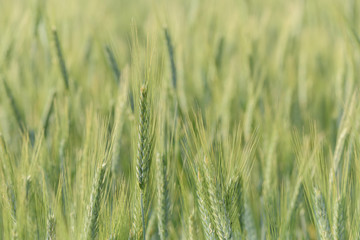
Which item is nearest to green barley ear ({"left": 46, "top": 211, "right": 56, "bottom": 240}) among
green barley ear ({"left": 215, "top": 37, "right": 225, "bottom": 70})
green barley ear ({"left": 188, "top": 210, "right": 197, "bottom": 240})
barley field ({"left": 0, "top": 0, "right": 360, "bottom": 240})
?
barley field ({"left": 0, "top": 0, "right": 360, "bottom": 240})

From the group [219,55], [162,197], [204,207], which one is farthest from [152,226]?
[219,55]

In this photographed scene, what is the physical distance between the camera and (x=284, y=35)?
1840 millimetres

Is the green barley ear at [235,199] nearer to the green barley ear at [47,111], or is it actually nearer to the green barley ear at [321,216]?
the green barley ear at [321,216]

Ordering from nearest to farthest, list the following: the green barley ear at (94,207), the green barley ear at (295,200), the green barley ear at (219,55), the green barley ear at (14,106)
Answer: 1. the green barley ear at (94,207)
2. the green barley ear at (295,200)
3. the green barley ear at (14,106)
4. the green barley ear at (219,55)

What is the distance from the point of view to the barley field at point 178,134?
91 centimetres

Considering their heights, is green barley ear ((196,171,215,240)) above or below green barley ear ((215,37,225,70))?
below

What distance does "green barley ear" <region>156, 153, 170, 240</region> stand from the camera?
95cm

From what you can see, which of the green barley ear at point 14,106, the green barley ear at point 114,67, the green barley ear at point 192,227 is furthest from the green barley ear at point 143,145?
the green barley ear at point 14,106

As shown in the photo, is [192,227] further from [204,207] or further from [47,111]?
[47,111]

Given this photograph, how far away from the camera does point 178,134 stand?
1.18 meters

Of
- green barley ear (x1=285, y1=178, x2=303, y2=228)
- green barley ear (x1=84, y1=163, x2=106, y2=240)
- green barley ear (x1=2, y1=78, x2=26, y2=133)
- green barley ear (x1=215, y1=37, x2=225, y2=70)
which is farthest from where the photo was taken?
green barley ear (x1=215, y1=37, x2=225, y2=70)

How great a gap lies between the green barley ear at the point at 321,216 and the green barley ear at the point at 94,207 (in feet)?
1.50

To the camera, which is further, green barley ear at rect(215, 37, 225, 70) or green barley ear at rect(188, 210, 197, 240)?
green barley ear at rect(215, 37, 225, 70)

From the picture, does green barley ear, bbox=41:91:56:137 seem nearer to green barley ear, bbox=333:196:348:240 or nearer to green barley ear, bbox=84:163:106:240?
green barley ear, bbox=84:163:106:240
